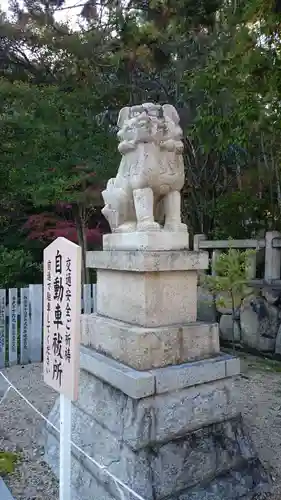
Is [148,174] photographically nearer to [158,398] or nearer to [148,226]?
[148,226]

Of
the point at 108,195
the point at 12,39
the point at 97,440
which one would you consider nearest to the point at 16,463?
the point at 97,440

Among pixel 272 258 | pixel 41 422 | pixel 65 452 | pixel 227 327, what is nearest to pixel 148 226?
pixel 65 452

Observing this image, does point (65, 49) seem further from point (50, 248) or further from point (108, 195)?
point (50, 248)

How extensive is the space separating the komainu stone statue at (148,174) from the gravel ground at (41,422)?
74.7 inches

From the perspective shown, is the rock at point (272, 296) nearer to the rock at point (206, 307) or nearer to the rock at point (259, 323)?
the rock at point (259, 323)

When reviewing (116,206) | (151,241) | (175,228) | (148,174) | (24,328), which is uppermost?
(148,174)

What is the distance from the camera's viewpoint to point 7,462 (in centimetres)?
288

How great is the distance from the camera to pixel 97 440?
2662 mm

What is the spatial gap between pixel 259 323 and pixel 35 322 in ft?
11.1

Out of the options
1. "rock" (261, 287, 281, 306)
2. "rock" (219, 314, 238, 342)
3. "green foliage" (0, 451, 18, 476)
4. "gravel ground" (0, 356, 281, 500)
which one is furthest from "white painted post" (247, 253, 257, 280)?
"green foliage" (0, 451, 18, 476)

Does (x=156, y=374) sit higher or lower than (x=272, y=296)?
lower

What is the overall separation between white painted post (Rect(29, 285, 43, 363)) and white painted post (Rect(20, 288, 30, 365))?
0.06 m

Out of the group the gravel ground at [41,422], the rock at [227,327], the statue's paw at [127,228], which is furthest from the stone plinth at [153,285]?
the rock at [227,327]

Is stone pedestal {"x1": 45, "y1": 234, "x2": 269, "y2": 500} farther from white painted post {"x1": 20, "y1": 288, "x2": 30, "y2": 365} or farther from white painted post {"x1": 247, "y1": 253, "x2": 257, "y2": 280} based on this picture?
white painted post {"x1": 247, "y1": 253, "x2": 257, "y2": 280}
